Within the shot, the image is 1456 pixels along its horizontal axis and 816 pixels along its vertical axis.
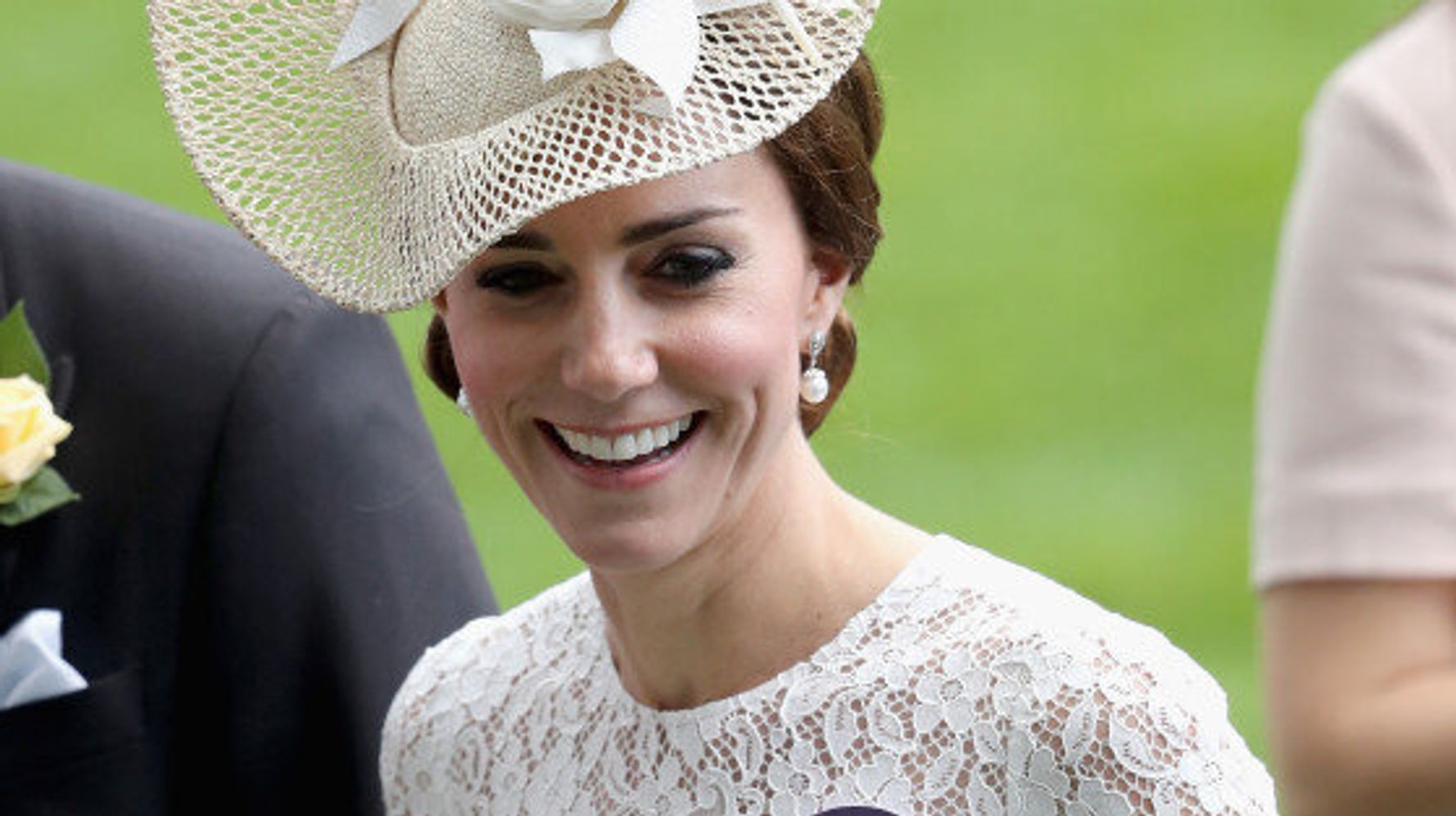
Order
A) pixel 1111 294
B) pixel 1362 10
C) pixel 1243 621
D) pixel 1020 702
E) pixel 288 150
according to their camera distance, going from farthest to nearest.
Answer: pixel 1362 10
pixel 1111 294
pixel 1243 621
pixel 288 150
pixel 1020 702

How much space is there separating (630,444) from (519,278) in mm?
203

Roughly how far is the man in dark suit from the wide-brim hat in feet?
1.69

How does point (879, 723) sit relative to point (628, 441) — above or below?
below

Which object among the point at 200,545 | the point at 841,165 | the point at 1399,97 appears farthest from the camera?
the point at 200,545

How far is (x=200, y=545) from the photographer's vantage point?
14.9ft

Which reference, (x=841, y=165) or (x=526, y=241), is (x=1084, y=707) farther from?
(x=526, y=241)

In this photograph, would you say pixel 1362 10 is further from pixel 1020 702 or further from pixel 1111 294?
pixel 1020 702

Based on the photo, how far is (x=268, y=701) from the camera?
4.54 meters

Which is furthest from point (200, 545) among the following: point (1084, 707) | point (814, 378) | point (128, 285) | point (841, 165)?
point (1084, 707)

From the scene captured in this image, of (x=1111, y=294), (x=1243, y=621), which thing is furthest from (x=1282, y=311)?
(x=1111, y=294)

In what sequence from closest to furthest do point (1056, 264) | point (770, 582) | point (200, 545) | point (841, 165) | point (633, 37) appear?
1. point (633, 37)
2. point (841, 165)
3. point (770, 582)
4. point (200, 545)
5. point (1056, 264)

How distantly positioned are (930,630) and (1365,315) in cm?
140

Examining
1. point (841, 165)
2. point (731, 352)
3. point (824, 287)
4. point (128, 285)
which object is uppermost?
point (841, 165)

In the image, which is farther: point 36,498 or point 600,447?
point 36,498
